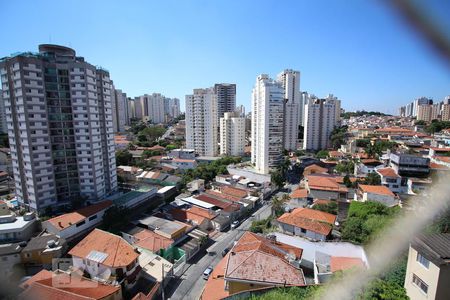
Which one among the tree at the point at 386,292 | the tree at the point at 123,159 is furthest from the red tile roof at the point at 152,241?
the tree at the point at 123,159

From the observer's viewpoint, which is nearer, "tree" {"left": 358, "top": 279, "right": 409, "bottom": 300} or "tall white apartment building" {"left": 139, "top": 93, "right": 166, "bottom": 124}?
"tree" {"left": 358, "top": 279, "right": 409, "bottom": 300}

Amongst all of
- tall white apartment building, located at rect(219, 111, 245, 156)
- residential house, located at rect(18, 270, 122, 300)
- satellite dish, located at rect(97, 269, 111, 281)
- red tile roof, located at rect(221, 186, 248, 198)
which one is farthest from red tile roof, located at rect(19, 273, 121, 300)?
tall white apartment building, located at rect(219, 111, 245, 156)

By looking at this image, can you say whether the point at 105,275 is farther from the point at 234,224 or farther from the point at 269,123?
the point at 269,123

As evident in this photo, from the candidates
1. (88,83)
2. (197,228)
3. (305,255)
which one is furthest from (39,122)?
(305,255)

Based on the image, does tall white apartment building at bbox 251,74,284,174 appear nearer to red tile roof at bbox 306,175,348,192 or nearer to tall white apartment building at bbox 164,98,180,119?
red tile roof at bbox 306,175,348,192

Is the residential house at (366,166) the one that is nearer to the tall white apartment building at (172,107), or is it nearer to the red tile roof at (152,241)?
the red tile roof at (152,241)
